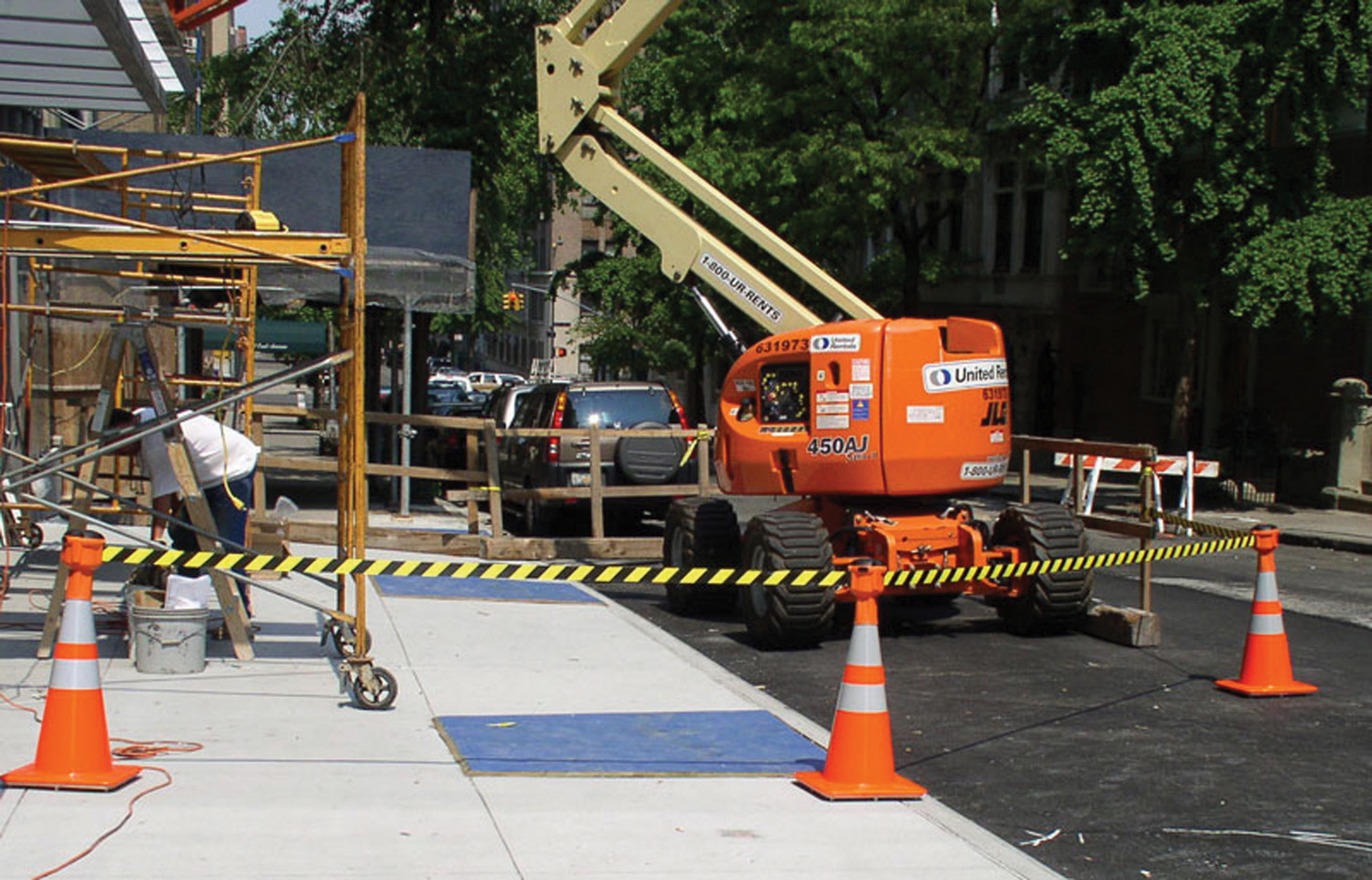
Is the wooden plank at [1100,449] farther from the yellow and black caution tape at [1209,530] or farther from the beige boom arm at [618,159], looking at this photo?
the beige boom arm at [618,159]

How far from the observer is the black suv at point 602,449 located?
1686 centimetres

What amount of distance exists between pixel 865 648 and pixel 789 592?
3312mm

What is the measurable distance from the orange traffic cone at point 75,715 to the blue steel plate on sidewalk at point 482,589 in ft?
19.7

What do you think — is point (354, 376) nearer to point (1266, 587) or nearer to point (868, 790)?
point (868, 790)

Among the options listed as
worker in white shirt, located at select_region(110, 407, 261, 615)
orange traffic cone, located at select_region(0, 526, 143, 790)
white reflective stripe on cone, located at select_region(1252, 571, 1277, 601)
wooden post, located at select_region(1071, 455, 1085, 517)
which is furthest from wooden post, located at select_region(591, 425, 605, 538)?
orange traffic cone, located at select_region(0, 526, 143, 790)

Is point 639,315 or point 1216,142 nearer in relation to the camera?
point 1216,142

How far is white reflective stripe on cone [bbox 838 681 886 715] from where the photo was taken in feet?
23.0

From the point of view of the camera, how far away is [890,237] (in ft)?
143

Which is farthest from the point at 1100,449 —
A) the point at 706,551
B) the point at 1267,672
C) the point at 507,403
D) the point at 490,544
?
the point at 507,403

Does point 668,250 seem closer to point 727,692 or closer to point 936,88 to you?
point 727,692

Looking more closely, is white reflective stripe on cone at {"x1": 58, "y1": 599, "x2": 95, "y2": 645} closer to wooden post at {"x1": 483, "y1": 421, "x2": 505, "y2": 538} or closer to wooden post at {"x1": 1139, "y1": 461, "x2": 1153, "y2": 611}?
wooden post at {"x1": 1139, "y1": 461, "x2": 1153, "y2": 611}

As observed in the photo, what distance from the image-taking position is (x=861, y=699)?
7.01 metres

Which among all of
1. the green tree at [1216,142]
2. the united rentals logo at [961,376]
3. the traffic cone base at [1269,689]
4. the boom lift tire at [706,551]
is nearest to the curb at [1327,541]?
the green tree at [1216,142]

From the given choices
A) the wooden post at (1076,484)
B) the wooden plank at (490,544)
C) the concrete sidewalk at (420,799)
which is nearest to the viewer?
the concrete sidewalk at (420,799)
